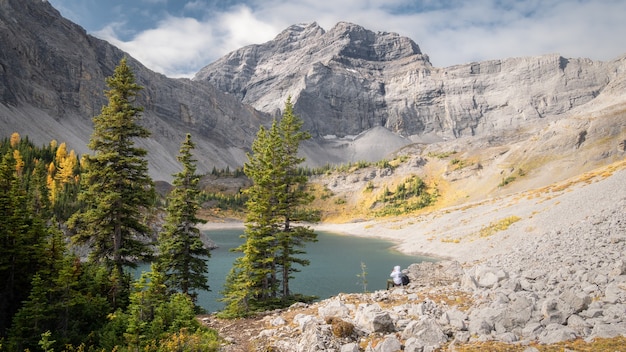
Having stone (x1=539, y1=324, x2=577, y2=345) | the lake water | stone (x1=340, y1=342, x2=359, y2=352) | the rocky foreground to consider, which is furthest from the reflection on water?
stone (x1=539, y1=324, x2=577, y2=345)

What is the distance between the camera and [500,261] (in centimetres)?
3064

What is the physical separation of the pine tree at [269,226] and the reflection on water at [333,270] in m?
6.99

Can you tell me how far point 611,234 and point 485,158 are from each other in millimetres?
114049

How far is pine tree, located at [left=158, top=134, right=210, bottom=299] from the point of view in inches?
1011

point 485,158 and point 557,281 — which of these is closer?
point 557,281

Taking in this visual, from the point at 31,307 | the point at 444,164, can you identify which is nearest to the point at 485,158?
the point at 444,164

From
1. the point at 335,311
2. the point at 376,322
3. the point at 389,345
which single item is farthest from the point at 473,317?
the point at 335,311

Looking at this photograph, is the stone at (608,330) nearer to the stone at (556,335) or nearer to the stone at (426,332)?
the stone at (556,335)

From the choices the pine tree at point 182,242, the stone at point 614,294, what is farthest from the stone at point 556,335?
the pine tree at point 182,242

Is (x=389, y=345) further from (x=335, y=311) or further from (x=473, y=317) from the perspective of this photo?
(x=335, y=311)

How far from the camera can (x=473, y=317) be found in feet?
39.7

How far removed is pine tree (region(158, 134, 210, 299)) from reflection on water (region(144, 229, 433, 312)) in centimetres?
319

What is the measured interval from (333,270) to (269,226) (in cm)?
3340

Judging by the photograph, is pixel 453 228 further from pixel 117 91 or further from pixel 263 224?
pixel 117 91
